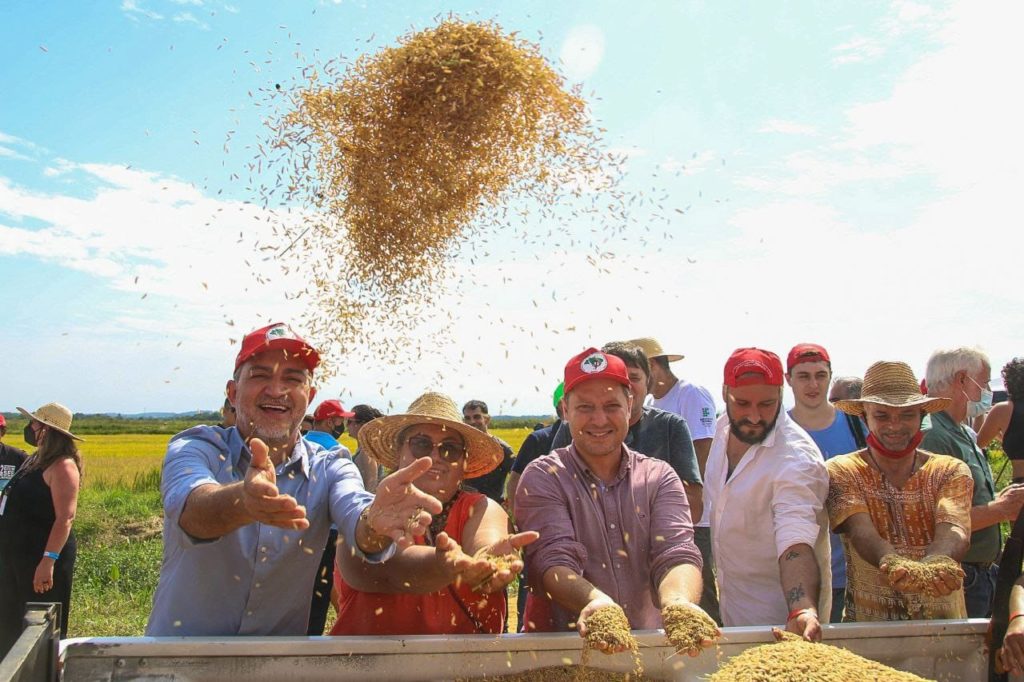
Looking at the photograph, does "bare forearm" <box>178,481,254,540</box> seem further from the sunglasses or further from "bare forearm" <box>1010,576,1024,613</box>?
"bare forearm" <box>1010,576,1024,613</box>

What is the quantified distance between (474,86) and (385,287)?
3.91ft

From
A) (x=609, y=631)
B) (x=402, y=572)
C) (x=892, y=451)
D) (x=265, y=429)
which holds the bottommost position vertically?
(x=609, y=631)

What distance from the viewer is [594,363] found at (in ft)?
9.93

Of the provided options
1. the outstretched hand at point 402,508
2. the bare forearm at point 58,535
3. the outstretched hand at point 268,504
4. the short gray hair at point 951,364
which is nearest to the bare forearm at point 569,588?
the outstretched hand at point 402,508

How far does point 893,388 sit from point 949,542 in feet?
2.27

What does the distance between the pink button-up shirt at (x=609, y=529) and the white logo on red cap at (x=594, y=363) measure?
348 mm

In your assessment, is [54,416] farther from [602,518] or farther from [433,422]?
[602,518]

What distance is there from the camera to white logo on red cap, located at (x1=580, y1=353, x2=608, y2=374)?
300 centimetres

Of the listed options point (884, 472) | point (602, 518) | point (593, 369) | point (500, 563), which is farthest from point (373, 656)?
point (884, 472)

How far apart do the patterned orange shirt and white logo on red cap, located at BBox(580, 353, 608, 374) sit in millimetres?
1053

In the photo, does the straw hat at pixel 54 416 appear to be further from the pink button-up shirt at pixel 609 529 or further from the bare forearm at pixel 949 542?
the bare forearm at pixel 949 542

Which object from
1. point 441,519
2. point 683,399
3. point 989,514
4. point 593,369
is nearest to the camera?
point 441,519

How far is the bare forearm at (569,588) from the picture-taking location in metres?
2.51

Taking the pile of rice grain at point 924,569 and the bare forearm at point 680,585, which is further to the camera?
the pile of rice grain at point 924,569
